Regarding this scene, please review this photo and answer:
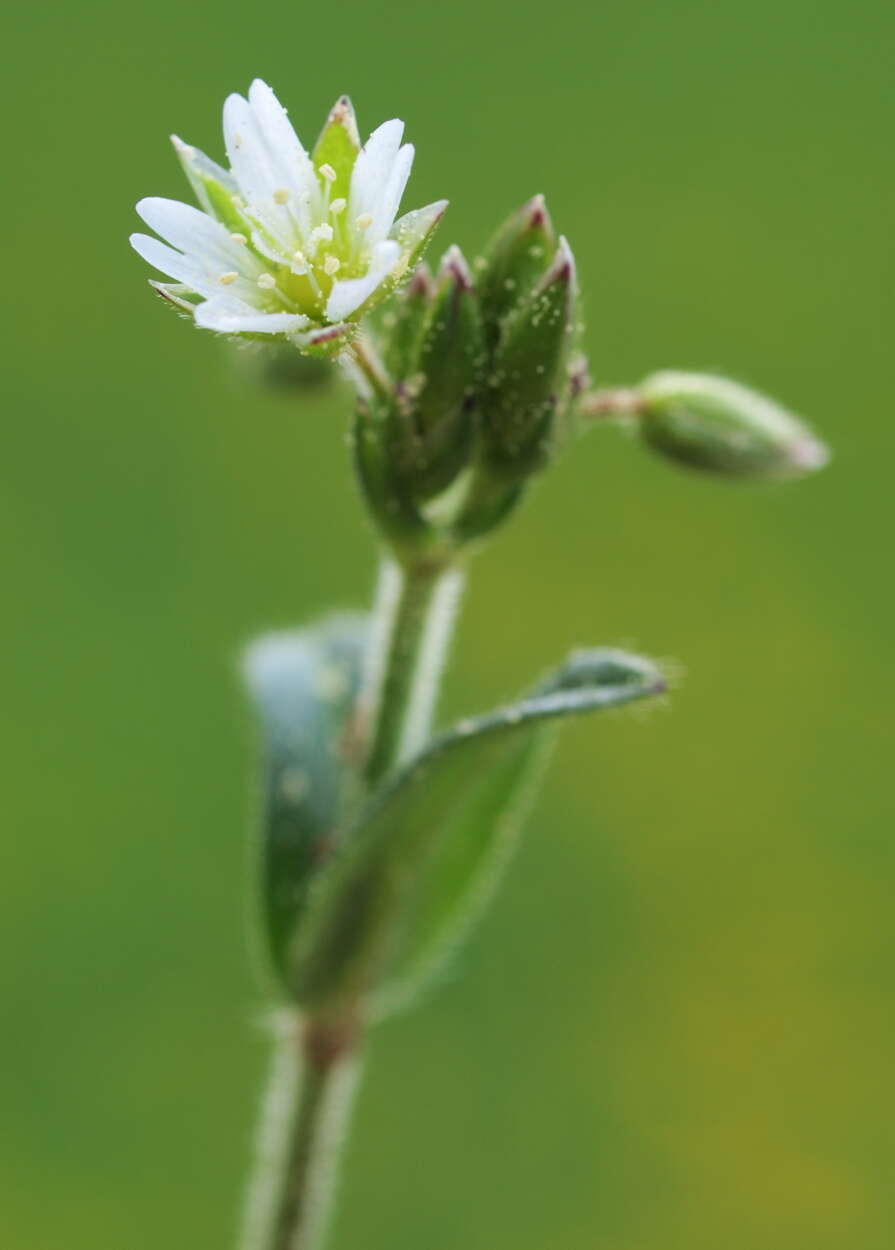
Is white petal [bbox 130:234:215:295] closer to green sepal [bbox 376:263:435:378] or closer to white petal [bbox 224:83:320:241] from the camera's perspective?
white petal [bbox 224:83:320:241]

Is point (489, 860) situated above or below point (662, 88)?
below

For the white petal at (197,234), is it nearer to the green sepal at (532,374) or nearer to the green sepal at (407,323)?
the green sepal at (407,323)

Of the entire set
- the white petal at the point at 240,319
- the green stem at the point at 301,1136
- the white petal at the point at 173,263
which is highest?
the white petal at the point at 173,263

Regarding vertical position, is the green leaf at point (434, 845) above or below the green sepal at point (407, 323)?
below

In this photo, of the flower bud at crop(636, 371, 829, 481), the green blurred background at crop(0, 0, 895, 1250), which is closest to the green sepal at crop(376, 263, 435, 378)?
the flower bud at crop(636, 371, 829, 481)

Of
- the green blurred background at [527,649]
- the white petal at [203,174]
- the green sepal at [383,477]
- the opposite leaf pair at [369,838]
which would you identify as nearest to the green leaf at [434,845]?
the opposite leaf pair at [369,838]

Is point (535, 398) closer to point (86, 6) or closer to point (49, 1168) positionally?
point (49, 1168)

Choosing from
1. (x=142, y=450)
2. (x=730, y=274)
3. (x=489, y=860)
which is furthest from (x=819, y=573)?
(x=489, y=860)
